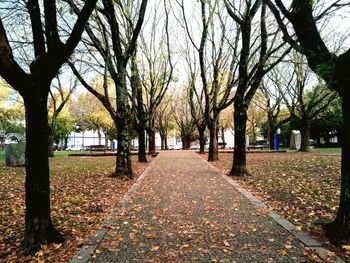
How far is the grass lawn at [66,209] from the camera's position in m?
5.00

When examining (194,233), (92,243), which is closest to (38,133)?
(92,243)

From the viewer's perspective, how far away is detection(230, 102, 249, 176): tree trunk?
42.2ft

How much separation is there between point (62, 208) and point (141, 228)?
2.41 m

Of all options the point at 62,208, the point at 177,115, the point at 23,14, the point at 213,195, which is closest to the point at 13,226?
the point at 62,208

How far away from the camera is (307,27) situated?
570 cm

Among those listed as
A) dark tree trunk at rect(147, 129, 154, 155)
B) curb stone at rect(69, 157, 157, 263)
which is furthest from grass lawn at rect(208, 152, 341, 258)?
dark tree trunk at rect(147, 129, 154, 155)

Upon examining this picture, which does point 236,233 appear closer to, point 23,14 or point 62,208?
point 62,208

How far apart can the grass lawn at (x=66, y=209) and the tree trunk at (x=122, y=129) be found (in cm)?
62

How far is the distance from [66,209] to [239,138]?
729cm

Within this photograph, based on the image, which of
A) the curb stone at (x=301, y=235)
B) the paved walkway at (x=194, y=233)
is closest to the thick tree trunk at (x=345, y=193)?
the curb stone at (x=301, y=235)

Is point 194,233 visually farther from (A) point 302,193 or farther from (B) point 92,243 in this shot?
(A) point 302,193

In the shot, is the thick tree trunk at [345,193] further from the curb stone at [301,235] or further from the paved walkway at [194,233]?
the paved walkway at [194,233]

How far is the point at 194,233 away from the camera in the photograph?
5691mm

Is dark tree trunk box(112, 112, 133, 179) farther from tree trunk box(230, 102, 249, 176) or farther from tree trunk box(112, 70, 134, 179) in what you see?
tree trunk box(230, 102, 249, 176)
